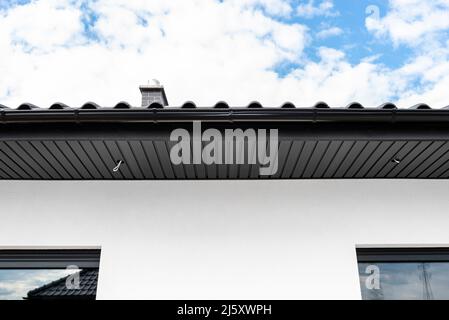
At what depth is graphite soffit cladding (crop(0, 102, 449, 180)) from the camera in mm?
2428

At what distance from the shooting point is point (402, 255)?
340cm

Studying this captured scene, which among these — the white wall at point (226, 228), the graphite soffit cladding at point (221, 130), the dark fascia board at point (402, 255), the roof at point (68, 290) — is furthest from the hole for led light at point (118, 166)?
the dark fascia board at point (402, 255)

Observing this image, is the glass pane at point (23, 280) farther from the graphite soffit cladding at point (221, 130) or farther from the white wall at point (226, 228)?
the graphite soffit cladding at point (221, 130)

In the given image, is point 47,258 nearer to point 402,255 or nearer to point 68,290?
point 68,290

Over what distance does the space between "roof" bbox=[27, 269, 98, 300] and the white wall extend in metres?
0.20

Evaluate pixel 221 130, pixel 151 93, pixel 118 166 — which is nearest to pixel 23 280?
pixel 118 166

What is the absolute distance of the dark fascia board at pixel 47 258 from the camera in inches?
133

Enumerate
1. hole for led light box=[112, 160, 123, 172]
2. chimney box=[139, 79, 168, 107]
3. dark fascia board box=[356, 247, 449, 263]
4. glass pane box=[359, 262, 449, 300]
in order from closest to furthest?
hole for led light box=[112, 160, 123, 172], glass pane box=[359, 262, 449, 300], dark fascia board box=[356, 247, 449, 263], chimney box=[139, 79, 168, 107]

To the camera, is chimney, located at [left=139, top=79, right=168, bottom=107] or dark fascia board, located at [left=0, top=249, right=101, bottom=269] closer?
dark fascia board, located at [left=0, top=249, right=101, bottom=269]

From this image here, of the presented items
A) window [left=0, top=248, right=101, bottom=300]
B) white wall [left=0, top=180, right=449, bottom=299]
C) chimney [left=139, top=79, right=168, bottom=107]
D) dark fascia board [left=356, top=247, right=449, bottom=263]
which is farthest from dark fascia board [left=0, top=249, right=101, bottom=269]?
dark fascia board [left=356, top=247, right=449, bottom=263]

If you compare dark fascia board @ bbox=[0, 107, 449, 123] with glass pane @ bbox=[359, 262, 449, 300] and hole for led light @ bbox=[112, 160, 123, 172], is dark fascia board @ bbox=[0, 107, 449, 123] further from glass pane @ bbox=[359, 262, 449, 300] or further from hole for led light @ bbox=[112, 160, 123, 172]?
glass pane @ bbox=[359, 262, 449, 300]

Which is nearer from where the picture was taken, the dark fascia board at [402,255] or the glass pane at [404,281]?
the glass pane at [404,281]
